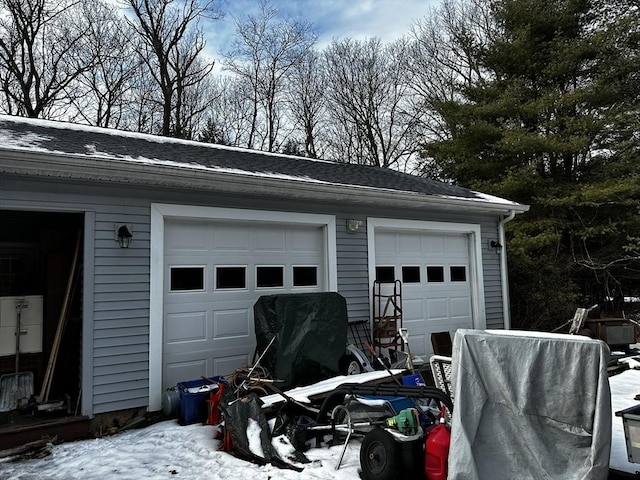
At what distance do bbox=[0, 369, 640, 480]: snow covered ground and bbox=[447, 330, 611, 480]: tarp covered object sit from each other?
76cm

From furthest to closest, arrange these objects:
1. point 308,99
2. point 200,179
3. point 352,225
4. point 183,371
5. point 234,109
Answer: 1. point 308,99
2. point 234,109
3. point 352,225
4. point 183,371
5. point 200,179

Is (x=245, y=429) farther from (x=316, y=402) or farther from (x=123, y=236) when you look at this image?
(x=123, y=236)

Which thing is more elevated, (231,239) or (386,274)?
(231,239)

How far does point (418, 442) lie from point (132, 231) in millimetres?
3624

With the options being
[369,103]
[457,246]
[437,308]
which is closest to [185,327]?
[437,308]

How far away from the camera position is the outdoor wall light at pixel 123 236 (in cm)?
504

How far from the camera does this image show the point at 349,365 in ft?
19.1

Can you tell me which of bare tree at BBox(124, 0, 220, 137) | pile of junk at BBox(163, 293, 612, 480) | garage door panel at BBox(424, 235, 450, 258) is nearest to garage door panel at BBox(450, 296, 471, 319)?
garage door panel at BBox(424, 235, 450, 258)

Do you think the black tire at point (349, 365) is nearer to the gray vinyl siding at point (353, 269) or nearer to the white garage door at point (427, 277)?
the gray vinyl siding at point (353, 269)

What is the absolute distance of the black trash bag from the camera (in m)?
3.83

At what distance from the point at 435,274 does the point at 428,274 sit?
17 cm

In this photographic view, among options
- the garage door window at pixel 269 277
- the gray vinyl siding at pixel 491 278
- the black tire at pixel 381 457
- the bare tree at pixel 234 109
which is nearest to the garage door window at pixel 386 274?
the garage door window at pixel 269 277

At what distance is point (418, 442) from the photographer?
3359 millimetres

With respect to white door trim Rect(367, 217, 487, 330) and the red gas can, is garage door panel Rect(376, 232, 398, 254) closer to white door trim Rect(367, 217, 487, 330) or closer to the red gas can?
white door trim Rect(367, 217, 487, 330)
